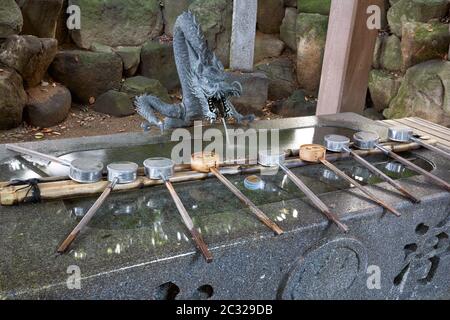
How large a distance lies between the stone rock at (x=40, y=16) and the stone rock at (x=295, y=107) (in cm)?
424

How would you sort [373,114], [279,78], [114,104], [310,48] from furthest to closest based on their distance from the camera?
[279,78] → [310,48] → [114,104] → [373,114]

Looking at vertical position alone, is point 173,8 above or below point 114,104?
above

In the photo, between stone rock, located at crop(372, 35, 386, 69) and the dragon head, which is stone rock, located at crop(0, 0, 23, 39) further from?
stone rock, located at crop(372, 35, 386, 69)

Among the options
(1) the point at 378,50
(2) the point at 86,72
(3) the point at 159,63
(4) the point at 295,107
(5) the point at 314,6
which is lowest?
(4) the point at 295,107

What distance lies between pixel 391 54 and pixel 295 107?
1958 millimetres

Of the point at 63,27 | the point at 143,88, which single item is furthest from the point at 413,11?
the point at 63,27

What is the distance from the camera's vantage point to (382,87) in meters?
6.24

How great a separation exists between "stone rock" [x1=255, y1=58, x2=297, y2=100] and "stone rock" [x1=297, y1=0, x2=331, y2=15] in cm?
118

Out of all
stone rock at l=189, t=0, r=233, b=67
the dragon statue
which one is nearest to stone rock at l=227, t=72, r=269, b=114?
stone rock at l=189, t=0, r=233, b=67

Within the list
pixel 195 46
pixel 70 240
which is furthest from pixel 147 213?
pixel 195 46

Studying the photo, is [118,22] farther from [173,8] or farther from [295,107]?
[295,107]

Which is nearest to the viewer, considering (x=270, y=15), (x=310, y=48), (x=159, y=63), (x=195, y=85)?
(x=195, y=85)

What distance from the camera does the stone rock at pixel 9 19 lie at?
575 centimetres
